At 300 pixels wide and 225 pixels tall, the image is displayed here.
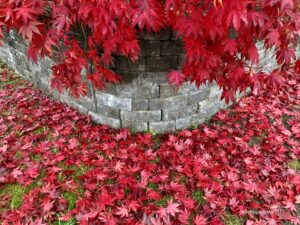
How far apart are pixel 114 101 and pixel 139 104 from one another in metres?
0.31

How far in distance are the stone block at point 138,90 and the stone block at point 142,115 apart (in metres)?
0.22

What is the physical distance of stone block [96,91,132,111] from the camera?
341 cm

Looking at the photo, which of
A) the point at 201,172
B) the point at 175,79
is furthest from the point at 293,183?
the point at 175,79

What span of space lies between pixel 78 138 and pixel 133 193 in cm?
116

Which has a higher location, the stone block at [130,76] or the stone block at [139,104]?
the stone block at [130,76]

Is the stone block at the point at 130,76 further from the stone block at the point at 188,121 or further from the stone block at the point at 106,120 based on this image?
the stone block at the point at 188,121

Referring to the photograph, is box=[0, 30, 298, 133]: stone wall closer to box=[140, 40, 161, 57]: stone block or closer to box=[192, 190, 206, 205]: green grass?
box=[140, 40, 161, 57]: stone block

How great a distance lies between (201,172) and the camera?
3.01m

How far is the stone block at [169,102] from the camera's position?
134 inches

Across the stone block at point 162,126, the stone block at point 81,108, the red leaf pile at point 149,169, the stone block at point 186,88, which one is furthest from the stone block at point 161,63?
the stone block at point 81,108

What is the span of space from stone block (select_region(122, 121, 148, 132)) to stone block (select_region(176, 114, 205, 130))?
0.42 meters

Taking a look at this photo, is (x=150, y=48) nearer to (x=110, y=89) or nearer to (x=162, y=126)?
(x=110, y=89)

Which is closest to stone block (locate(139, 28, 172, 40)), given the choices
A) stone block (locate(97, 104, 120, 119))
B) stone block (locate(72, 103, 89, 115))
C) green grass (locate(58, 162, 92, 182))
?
stone block (locate(97, 104, 120, 119))

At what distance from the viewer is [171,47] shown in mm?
3051
